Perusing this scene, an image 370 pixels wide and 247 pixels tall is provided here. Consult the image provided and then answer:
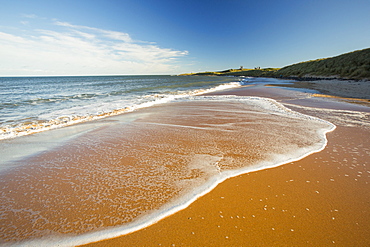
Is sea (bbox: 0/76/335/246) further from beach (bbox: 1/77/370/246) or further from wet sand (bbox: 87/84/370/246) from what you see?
wet sand (bbox: 87/84/370/246)

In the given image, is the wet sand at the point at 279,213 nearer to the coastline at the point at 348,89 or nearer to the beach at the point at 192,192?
the beach at the point at 192,192

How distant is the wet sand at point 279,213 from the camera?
1.97m

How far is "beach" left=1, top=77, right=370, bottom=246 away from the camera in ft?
6.73

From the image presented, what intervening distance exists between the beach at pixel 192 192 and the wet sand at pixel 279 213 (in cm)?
1

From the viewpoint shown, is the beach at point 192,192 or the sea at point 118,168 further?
the sea at point 118,168

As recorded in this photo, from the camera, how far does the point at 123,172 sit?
3.40 m

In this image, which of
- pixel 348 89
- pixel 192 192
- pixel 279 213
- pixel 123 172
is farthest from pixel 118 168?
pixel 348 89

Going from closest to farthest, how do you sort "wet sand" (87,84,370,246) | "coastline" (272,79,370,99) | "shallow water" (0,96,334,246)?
"wet sand" (87,84,370,246) < "shallow water" (0,96,334,246) < "coastline" (272,79,370,99)

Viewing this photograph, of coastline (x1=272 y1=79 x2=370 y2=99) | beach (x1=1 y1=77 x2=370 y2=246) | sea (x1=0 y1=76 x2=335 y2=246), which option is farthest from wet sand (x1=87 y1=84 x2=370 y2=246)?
coastline (x1=272 y1=79 x2=370 y2=99)

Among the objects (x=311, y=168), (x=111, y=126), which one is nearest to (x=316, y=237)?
(x=311, y=168)

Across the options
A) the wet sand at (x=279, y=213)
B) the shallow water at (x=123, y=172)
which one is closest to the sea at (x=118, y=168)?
the shallow water at (x=123, y=172)

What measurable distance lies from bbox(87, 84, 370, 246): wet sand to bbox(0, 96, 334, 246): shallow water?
226 millimetres

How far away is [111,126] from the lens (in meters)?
6.88

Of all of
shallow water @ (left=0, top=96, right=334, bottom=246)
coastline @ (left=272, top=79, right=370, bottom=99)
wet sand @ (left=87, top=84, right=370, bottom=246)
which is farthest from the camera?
coastline @ (left=272, top=79, right=370, bottom=99)
